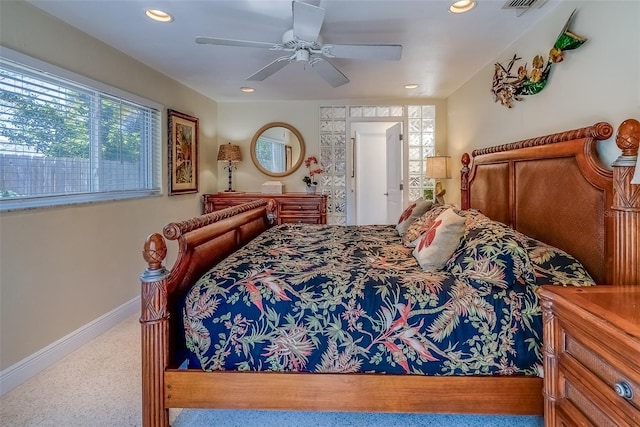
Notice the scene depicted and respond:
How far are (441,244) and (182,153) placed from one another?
133 inches

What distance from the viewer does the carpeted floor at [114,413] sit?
177 cm

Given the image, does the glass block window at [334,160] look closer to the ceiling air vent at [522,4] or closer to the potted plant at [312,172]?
the potted plant at [312,172]

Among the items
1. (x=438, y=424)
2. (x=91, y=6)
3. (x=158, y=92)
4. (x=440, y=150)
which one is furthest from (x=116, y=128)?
(x=440, y=150)

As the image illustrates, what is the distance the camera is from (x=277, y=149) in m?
5.21

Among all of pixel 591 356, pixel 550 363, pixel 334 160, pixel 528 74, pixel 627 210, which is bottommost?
pixel 550 363

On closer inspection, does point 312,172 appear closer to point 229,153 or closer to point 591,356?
point 229,153

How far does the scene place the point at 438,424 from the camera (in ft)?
5.78

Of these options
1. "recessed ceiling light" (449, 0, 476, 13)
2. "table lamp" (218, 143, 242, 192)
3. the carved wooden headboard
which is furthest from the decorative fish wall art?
"table lamp" (218, 143, 242, 192)

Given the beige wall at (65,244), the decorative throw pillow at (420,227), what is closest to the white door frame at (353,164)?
the decorative throw pillow at (420,227)

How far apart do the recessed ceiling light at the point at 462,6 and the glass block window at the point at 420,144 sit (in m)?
2.72

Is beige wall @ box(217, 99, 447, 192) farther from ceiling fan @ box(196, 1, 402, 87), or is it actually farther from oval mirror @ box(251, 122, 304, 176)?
ceiling fan @ box(196, 1, 402, 87)

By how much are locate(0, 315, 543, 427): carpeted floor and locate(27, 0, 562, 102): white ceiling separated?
2394 mm

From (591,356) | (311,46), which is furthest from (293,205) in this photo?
(591,356)

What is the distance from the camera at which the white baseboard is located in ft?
6.96
